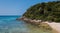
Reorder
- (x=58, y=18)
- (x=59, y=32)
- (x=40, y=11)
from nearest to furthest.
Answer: (x=59, y=32), (x=58, y=18), (x=40, y=11)

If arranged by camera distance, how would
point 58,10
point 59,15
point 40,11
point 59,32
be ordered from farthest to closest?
1. point 40,11
2. point 58,10
3. point 59,15
4. point 59,32

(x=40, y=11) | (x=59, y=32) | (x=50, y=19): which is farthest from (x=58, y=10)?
(x=59, y=32)

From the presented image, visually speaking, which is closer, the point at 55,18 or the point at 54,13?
the point at 55,18

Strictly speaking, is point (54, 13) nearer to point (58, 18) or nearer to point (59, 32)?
point (58, 18)

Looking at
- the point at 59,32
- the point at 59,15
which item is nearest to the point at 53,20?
the point at 59,15

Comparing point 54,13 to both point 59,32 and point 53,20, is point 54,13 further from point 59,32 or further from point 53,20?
point 59,32

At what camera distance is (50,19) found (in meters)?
49.4

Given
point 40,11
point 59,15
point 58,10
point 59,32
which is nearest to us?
point 59,32

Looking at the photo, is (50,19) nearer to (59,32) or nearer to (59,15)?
(59,15)

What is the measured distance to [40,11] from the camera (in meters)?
67.8

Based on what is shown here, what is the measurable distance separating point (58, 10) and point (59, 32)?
27497mm

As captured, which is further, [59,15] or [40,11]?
[40,11]

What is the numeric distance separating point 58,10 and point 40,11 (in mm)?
14154

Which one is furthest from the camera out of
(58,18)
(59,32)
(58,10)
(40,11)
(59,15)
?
(40,11)
